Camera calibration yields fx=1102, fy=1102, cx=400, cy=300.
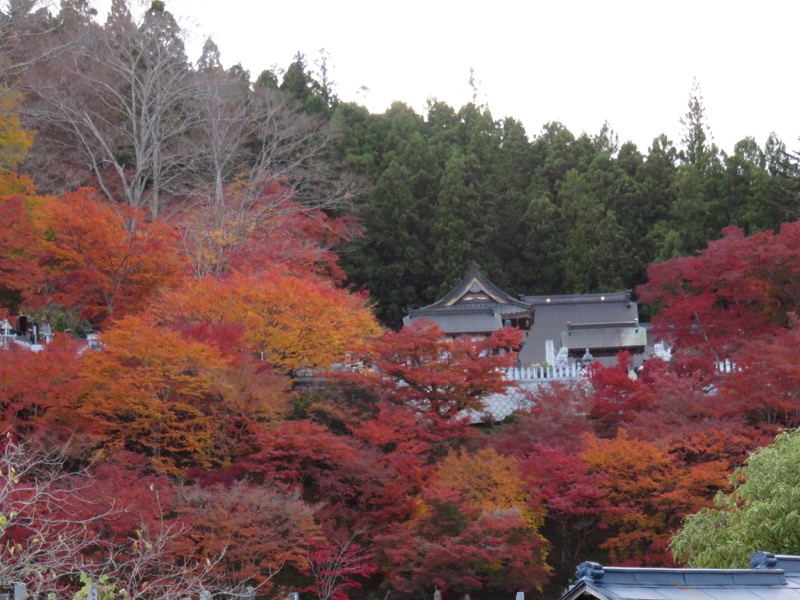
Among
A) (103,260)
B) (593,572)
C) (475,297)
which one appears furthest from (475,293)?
(593,572)

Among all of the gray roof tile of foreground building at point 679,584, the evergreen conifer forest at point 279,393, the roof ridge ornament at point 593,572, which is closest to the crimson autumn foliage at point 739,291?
the evergreen conifer forest at point 279,393

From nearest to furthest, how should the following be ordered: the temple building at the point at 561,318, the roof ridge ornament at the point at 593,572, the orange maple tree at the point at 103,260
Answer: the roof ridge ornament at the point at 593,572, the orange maple tree at the point at 103,260, the temple building at the point at 561,318

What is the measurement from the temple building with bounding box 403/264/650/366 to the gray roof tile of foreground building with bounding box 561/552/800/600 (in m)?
25.4

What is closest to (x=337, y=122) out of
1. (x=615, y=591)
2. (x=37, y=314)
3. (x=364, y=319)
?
(x=37, y=314)

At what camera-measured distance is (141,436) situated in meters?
20.6

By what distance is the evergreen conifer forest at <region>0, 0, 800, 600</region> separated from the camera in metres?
17.6

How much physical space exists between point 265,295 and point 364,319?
2.73m

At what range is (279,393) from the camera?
21.0 meters

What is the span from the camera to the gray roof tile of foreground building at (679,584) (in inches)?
314

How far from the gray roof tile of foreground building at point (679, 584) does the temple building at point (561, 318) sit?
83.3ft

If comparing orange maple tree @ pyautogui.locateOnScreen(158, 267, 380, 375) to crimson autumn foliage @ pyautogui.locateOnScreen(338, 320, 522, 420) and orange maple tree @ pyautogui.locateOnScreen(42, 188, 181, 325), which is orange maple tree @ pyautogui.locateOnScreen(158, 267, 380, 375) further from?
orange maple tree @ pyautogui.locateOnScreen(42, 188, 181, 325)

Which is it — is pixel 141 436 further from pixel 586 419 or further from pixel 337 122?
pixel 337 122

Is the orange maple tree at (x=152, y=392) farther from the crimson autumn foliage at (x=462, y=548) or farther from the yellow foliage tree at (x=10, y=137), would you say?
the yellow foliage tree at (x=10, y=137)

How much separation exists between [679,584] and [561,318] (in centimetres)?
2954
